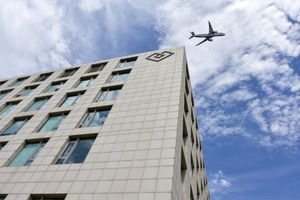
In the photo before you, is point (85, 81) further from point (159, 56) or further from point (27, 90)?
point (159, 56)

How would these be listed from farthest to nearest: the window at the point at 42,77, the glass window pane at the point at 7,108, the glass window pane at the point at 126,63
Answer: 1. the window at the point at 42,77
2. the glass window pane at the point at 126,63
3. the glass window pane at the point at 7,108

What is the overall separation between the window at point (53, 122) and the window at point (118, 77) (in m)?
5.17

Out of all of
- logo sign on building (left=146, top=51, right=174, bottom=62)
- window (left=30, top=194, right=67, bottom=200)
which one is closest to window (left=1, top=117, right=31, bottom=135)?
window (left=30, top=194, right=67, bottom=200)

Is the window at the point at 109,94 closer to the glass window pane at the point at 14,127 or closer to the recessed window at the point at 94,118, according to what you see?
the recessed window at the point at 94,118

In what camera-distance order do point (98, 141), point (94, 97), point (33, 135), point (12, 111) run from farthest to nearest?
1. point (12, 111)
2. point (94, 97)
3. point (33, 135)
4. point (98, 141)

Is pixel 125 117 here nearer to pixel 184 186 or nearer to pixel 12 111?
pixel 184 186

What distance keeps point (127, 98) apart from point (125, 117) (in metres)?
2.42

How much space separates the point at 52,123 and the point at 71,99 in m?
3.27

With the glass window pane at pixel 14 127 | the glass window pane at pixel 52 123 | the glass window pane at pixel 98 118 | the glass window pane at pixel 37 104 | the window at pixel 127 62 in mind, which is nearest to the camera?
the glass window pane at pixel 98 118

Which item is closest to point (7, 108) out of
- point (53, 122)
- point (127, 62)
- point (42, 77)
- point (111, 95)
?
point (42, 77)

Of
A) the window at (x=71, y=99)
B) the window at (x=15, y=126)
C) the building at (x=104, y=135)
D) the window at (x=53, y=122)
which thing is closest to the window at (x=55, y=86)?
the building at (x=104, y=135)

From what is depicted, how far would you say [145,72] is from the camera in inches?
888

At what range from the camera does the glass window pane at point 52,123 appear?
1936cm

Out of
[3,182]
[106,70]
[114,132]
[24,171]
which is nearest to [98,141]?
[114,132]
